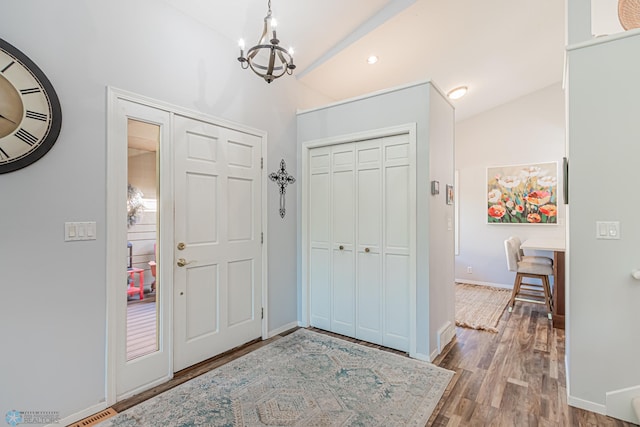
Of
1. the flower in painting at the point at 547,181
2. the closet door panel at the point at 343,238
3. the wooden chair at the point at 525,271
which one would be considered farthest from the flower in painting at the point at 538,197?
the closet door panel at the point at 343,238

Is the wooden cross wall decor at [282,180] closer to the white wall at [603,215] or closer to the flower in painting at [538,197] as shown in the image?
the white wall at [603,215]

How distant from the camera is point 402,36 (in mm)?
3127

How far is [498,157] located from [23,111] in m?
6.02

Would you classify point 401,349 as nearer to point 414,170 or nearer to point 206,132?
point 414,170

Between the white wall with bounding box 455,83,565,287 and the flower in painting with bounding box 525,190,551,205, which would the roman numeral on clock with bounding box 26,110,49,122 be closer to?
the white wall with bounding box 455,83,565,287

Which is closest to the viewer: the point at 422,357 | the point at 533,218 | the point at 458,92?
the point at 422,357

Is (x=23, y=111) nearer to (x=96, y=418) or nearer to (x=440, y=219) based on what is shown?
(x=96, y=418)

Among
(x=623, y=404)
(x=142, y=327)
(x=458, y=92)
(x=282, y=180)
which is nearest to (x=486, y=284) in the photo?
(x=458, y=92)

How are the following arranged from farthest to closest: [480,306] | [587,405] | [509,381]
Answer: [480,306] → [509,381] → [587,405]

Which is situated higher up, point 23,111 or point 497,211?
point 23,111

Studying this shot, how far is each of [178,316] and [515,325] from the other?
3.60 m

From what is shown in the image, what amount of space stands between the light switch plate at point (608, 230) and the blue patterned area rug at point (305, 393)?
1.46 metres

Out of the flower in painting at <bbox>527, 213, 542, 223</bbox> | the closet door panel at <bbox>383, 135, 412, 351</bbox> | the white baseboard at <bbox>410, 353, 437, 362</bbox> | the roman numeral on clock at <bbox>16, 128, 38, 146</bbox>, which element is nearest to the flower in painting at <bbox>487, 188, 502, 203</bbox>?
the flower in painting at <bbox>527, 213, 542, 223</bbox>

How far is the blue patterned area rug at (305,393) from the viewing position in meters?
1.93
